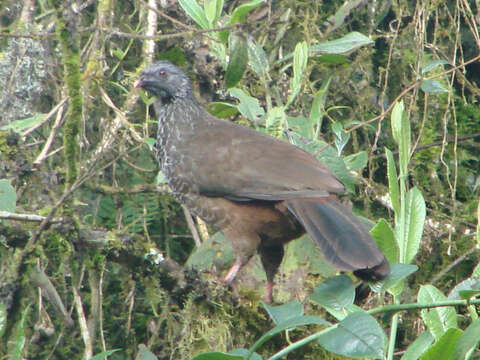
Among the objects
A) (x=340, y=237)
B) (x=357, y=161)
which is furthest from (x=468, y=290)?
(x=357, y=161)

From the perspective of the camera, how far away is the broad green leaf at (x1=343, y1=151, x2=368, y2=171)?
153 inches

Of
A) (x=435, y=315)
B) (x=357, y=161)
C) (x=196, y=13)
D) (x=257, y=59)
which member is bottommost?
(x=357, y=161)

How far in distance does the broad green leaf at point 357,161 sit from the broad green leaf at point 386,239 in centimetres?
150

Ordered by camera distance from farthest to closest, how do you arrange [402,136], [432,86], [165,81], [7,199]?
[165,81] → [432,86] → [7,199] → [402,136]

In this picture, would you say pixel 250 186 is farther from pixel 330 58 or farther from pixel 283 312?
pixel 283 312

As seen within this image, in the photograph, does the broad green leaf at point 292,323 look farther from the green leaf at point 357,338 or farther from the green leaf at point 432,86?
the green leaf at point 432,86

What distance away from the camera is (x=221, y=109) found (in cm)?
438

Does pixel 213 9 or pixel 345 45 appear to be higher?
pixel 213 9

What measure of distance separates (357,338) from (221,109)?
263 centimetres

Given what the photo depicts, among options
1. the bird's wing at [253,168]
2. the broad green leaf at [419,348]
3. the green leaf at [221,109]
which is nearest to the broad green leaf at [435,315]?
the broad green leaf at [419,348]

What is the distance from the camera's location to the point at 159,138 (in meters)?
4.19

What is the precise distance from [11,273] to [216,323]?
3.42ft

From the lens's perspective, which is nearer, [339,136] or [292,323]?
[292,323]

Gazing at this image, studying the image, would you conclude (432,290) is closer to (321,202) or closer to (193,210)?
(321,202)
